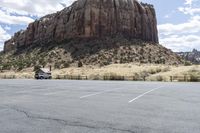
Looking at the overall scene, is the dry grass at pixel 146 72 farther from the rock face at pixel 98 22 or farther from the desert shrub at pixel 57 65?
the rock face at pixel 98 22

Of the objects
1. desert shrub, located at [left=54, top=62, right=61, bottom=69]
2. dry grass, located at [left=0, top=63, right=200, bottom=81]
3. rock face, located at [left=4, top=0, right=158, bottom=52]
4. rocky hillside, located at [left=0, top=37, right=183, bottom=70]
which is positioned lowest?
dry grass, located at [left=0, top=63, right=200, bottom=81]

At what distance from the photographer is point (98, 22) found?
117 m

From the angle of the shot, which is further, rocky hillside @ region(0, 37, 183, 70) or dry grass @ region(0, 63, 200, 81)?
rocky hillside @ region(0, 37, 183, 70)

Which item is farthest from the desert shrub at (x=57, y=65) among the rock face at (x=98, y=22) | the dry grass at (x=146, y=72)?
the rock face at (x=98, y=22)

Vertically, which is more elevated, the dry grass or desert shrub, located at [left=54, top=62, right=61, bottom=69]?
desert shrub, located at [left=54, top=62, right=61, bottom=69]

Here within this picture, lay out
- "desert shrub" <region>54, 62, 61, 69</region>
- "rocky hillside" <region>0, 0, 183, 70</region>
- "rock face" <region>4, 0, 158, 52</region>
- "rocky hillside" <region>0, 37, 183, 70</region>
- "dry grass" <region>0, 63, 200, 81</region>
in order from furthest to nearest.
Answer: "rock face" <region>4, 0, 158, 52</region> → "rocky hillside" <region>0, 0, 183, 70</region> → "rocky hillside" <region>0, 37, 183, 70</region> → "desert shrub" <region>54, 62, 61, 69</region> → "dry grass" <region>0, 63, 200, 81</region>

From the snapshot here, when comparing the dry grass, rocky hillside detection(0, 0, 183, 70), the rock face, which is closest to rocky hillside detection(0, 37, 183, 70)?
rocky hillside detection(0, 0, 183, 70)

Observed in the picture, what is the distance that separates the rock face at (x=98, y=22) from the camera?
4545 inches

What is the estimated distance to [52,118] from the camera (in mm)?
10531

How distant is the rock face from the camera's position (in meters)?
115

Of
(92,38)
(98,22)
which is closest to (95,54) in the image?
(92,38)

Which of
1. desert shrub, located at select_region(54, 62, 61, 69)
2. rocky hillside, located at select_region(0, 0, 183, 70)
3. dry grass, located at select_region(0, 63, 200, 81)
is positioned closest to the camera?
dry grass, located at select_region(0, 63, 200, 81)

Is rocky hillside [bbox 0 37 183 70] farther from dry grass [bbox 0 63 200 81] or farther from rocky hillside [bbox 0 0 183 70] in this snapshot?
dry grass [bbox 0 63 200 81]

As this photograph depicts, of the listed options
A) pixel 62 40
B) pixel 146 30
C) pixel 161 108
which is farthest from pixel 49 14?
pixel 161 108
